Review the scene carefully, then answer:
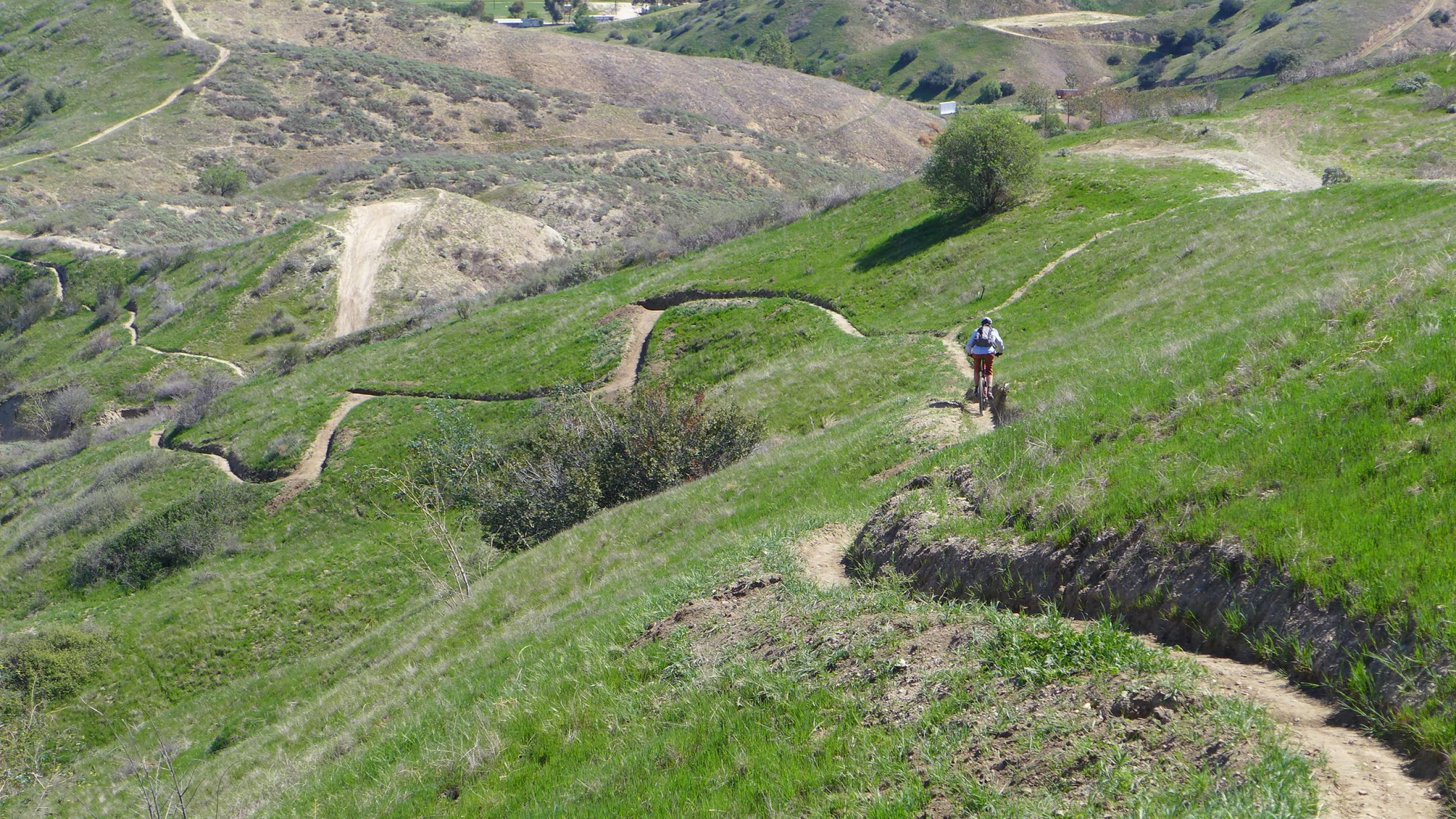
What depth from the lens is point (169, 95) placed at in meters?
80.5

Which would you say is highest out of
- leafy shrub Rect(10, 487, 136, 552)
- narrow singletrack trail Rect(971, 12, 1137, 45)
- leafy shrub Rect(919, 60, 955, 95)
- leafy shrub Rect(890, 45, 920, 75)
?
narrow singletrack trail Rect(971, 12, 1137, 45)

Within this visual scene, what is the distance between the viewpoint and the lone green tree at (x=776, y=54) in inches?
5177

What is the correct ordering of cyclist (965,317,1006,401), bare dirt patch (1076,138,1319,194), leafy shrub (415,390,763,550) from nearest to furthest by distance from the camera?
cyclist (965,317,1006,401) → leafy shrub (415,390,763,550) → bare dirt patch (1076,138,1319,194)

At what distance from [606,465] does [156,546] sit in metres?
16.6

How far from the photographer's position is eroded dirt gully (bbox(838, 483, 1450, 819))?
4.45 meters

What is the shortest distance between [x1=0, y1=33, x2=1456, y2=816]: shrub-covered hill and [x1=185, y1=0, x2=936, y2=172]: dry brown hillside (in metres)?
58.2

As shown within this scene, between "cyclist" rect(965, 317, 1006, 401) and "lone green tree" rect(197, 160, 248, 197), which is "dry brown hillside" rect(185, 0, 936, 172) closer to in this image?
"lone green tree" rect(197, 160, 248, 197)

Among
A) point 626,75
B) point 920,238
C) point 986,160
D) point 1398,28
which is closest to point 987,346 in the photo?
point 986,160

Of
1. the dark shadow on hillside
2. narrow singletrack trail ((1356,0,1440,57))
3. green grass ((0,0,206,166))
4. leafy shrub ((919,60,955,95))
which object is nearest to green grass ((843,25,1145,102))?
leafy shrub ((919,60,955,95))

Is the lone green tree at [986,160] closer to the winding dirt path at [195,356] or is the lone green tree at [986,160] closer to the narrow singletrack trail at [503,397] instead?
the narrow singletrack trail at [503,397]

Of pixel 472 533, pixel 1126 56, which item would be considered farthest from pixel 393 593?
pixel 1126 56

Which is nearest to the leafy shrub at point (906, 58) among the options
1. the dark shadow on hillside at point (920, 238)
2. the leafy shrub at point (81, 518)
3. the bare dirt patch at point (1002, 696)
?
the dark shadow on hillside at point (920, 238)

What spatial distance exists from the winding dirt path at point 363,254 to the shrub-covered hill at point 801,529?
25.6 feet

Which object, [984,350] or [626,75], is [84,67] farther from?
[984,350]
